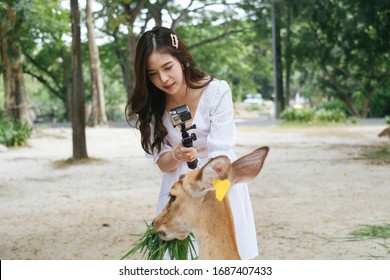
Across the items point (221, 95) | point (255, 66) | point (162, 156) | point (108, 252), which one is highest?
point (255, 66)

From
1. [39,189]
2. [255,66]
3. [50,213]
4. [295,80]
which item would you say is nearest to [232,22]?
[255,66]

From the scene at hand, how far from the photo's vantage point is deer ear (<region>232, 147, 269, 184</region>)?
143 centimetres

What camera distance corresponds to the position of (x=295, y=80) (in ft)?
63.9

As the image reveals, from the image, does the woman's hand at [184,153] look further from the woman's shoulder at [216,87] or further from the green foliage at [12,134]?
A: the green foliage at [12,134]

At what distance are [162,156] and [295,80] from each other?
18115 millimetres

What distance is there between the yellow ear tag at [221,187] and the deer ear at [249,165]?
19mm

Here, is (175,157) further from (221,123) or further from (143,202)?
(143,202)

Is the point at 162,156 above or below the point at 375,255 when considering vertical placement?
above

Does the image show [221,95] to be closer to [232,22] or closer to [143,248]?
[143,248]

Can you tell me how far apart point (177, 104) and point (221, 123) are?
154 millimetres

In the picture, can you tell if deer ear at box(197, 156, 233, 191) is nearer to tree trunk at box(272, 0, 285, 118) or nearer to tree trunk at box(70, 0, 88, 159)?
tree trunk at box(70, 0, 88, 159)

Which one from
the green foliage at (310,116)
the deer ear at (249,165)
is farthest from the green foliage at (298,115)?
the deer ear at (249,165)

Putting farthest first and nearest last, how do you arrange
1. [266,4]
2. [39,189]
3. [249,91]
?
[249,91]
[266,4]
[39,189]
